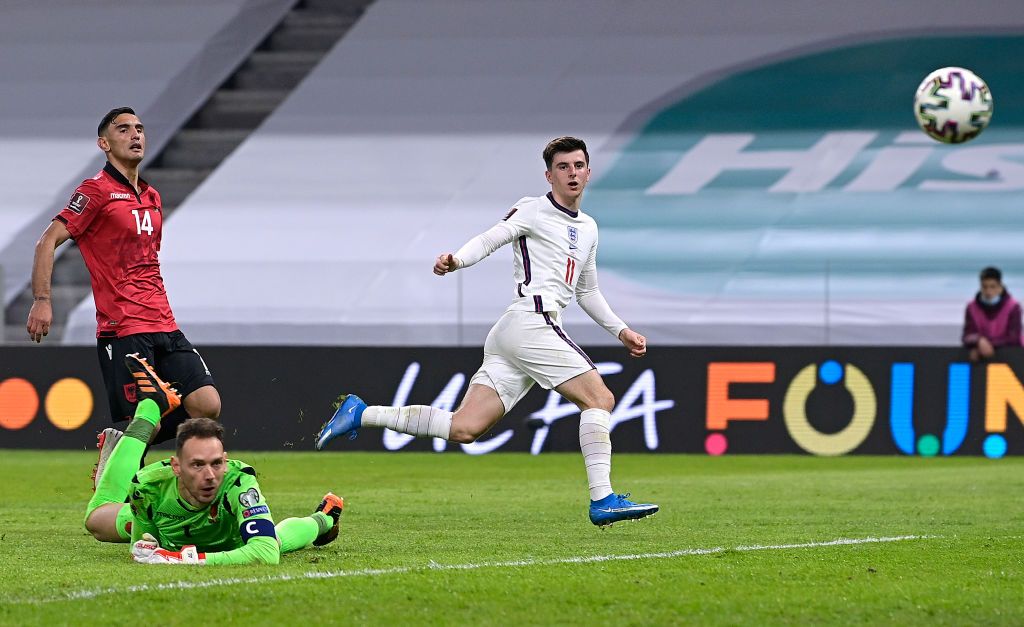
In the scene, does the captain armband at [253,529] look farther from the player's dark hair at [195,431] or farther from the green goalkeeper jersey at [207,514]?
the player's dark hair at [195,431]

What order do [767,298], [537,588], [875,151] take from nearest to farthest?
[537,588], [767,298], [875,151]

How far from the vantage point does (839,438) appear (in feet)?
45.7

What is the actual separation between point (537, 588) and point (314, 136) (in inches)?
564

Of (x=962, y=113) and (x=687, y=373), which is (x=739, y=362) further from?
(x=962, y=113)

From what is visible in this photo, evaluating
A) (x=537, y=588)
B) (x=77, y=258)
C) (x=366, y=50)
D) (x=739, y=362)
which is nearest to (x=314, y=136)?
(x=366, y=50)

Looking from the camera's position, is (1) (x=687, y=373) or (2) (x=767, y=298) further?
(2) (x=767, y=298)

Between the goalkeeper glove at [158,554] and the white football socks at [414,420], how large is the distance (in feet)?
5.28

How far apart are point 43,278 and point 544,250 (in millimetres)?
2183

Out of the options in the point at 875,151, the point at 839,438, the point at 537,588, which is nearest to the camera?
the point at 537,588

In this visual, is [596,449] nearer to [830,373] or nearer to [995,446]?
[830,373]

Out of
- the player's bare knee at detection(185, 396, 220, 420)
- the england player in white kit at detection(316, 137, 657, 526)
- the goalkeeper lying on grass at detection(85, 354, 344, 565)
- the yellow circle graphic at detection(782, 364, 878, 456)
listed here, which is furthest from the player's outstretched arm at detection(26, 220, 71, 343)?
the yellow circle graphic at detection(782, 364, 878, 456)

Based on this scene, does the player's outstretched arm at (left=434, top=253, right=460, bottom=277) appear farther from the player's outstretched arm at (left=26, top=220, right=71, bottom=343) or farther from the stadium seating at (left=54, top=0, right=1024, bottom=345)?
the stadium seating at (left=54, top=0, right=1024, bottom=345)

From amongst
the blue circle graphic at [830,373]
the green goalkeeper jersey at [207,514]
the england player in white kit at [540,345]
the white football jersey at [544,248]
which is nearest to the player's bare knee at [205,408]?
the england player in white kit at [540,345]

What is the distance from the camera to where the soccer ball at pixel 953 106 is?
13023 millimetres
